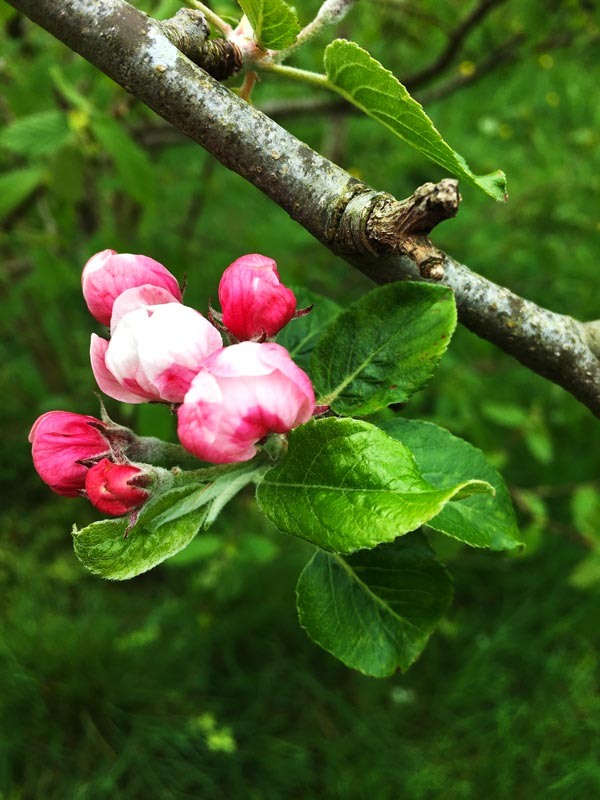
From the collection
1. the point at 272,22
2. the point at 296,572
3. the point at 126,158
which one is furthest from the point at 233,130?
the point at 296,572

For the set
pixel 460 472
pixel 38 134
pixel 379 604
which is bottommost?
pixel 38 134

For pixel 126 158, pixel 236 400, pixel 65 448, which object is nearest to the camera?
pixel 236 400

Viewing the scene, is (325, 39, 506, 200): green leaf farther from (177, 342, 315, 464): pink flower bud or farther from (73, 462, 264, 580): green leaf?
(73, 462, 264, 580): green leaf

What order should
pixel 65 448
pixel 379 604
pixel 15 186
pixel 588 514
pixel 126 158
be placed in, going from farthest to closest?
pixel 588 514 < pixel 15 186 < pixel 126 158 < pixel 379 604 < pixel 65 448

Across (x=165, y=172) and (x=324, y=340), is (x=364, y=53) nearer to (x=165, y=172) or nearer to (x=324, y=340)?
(x=324, y=340)

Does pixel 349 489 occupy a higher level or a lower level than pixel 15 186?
higher

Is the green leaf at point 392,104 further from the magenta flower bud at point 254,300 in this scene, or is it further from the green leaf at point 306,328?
the green leaf at point 306,328

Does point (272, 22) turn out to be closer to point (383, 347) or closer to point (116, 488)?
point (383, 347)
